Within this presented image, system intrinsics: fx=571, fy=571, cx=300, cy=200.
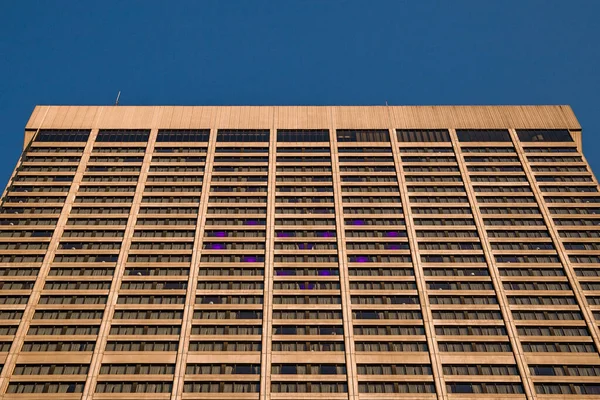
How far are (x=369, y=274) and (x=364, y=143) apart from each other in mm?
27373

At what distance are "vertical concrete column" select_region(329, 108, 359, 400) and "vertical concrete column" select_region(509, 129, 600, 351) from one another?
30.2 meters

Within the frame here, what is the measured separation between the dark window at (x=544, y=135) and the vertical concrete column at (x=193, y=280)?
53.1 meters

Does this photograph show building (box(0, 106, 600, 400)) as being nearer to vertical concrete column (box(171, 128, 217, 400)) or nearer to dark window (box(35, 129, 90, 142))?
vertical concrete column (box(171, 128, 217, 400))

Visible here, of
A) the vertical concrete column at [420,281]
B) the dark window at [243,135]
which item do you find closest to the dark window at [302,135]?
the dark window at [243,135]

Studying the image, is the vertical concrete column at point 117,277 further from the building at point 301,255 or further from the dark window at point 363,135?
the dark window at point 363,135

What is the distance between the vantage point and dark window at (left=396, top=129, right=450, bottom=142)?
98062 mm

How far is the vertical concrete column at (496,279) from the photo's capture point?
6806 cm

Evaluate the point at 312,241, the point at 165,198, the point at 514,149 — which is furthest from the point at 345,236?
the point at 514,149

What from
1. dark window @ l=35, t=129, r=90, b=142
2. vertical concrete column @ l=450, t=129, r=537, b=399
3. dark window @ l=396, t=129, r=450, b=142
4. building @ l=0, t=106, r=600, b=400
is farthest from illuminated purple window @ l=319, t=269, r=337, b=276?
dark window @ l=35, t=129, r=90, b=142

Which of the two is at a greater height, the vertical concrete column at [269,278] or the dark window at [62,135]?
the dark window at [62,135]

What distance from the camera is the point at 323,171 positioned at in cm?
9338

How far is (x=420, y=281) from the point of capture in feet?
254

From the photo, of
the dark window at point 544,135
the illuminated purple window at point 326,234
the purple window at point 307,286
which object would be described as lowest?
the purple window at point 307,286

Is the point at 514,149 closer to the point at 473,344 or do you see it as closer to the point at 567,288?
the point at 567,288
